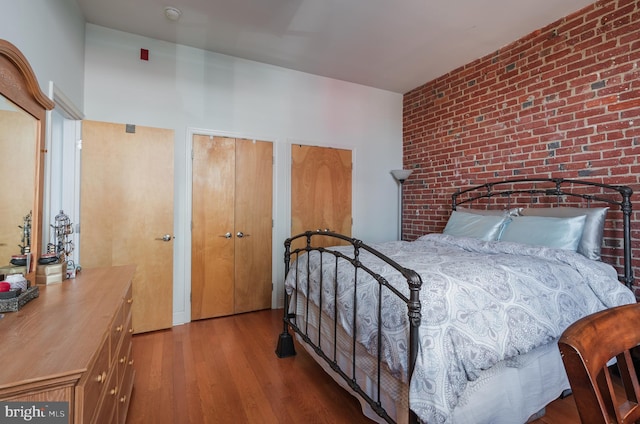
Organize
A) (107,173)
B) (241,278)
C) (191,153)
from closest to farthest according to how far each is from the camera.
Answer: (107,173) < (191,153) < (241,278)

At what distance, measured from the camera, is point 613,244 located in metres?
2.31

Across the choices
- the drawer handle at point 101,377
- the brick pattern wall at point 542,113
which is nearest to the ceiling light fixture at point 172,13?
the drawer handle at point 101,377

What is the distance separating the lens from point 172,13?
2574mm

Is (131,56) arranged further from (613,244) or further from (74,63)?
(613,244)

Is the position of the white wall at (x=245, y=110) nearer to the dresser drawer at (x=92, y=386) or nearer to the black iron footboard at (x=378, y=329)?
the black iron footboard at (x=378, y=329)

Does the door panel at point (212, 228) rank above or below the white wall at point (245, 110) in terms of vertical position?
below

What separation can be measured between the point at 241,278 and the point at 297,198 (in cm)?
115

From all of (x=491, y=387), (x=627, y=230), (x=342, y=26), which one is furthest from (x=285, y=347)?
(x=342, y=26)

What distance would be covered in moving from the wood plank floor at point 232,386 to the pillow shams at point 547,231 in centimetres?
101

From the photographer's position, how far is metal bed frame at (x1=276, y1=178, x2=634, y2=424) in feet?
3.96

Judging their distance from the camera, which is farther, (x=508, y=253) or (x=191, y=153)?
(x=191, y=153)

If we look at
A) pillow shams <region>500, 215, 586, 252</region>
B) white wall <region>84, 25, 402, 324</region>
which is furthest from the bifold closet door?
pillow shams <region>500, 215, 586, 252</region>

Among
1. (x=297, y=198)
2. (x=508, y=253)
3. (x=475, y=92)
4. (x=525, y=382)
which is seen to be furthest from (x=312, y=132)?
(x=525, y=382)

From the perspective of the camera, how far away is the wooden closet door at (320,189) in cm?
371
